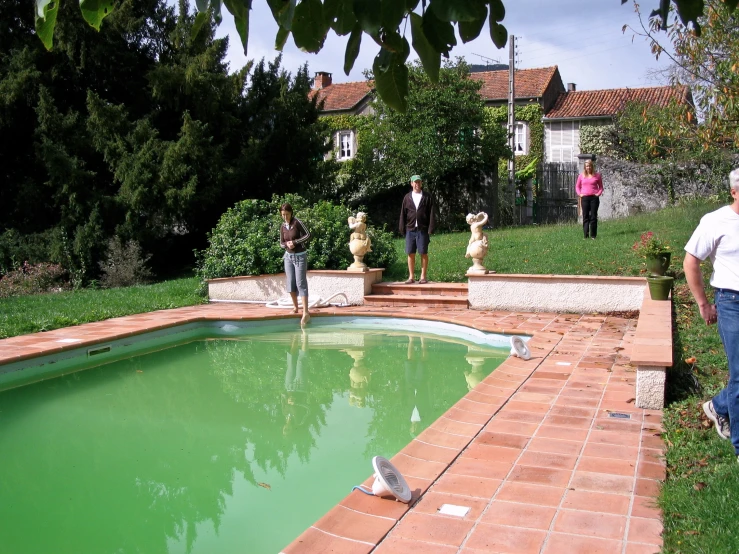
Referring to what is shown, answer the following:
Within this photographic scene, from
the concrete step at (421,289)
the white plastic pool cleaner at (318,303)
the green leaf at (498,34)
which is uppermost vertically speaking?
the green leaf at (498,34)

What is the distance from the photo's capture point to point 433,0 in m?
1.74

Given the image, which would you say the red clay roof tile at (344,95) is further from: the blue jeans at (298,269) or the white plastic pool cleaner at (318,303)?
the blue jeans at (298,269)

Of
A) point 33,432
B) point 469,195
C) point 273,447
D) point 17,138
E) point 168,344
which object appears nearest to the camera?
point 273,447

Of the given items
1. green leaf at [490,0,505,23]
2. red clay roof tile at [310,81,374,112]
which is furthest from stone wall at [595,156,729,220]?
green leaf at [490,0,505,23]

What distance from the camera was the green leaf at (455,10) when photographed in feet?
5.59

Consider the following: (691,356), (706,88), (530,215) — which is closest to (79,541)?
(691,356)

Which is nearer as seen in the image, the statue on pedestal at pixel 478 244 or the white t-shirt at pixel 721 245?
the white t-shirt at pixel 721 245

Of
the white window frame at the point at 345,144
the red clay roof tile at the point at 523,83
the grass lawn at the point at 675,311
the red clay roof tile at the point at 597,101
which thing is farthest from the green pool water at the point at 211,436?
the red clay roof tile at the point at 523,83

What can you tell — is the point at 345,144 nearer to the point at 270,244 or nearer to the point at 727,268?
the point at 270,244

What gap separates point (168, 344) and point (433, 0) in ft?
28.0

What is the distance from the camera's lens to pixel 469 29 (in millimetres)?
1927

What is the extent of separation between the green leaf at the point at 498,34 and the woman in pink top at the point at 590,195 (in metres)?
11.8

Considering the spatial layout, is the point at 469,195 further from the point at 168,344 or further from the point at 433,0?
the point at 433,0

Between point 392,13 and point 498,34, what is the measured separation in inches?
16.6
